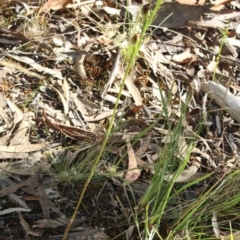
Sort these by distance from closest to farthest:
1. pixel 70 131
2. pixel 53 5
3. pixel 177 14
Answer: pixel 70 131 < pixel 53 5 < pixel 177 14

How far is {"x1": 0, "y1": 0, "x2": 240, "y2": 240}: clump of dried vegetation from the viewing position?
209 centimetres

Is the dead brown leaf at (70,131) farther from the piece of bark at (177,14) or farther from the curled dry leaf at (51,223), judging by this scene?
the piece of bark at (177,14)

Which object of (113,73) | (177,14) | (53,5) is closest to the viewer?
(113,73)

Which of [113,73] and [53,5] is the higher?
[53,5]

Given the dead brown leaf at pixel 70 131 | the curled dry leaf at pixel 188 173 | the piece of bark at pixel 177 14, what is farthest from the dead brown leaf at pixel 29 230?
the piece of bark at pixel 177 14

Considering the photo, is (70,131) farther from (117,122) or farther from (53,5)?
(53,5)

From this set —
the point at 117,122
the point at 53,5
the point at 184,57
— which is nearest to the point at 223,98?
the point at 184,57

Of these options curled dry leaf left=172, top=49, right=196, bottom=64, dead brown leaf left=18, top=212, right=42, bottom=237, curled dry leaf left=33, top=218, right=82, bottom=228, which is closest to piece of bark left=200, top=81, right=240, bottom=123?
curled dry leaf left=172, top=49, right=196, bottom=64

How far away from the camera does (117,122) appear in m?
2.34

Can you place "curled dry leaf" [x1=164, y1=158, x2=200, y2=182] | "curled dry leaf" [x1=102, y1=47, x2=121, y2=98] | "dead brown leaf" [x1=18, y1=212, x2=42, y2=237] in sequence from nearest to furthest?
"dead brown leaf" [x1=18, y1=212, x2=42, y2=237]
"curled dry leaf" [x1=164, y1=158, x2=200, y2=182]
"curled dry leaf" [x1=102, y1=47, x2=121, y2=98]

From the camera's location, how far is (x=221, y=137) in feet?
8.19

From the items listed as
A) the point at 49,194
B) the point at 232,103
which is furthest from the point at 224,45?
the point at 49,194

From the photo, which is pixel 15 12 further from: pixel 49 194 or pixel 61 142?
pixel 49 194

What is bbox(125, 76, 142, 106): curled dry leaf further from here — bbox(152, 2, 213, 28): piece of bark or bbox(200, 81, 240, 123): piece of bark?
bbox(152, 2, 213, 28): piece of bark
